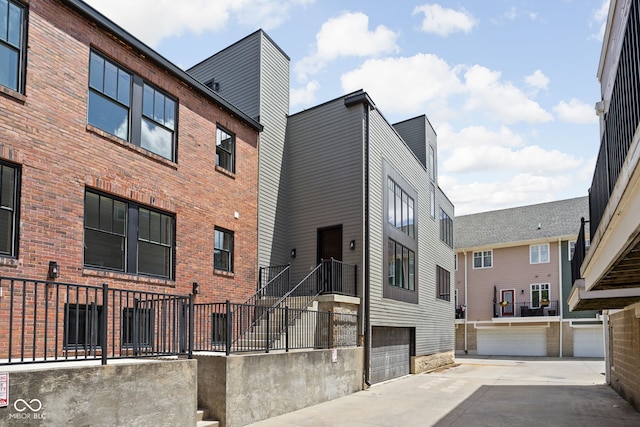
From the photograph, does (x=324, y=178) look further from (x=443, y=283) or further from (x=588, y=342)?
(x=588, y=342)

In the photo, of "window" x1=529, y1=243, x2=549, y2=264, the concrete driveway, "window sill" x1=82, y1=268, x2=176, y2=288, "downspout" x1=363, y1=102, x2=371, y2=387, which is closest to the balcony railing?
"window" x1=529, y1=243, x2=549, y2=264

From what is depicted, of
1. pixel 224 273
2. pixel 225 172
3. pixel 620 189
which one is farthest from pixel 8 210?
pixel 620 189

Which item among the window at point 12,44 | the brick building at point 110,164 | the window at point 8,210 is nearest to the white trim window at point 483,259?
the brick building at point 110,164

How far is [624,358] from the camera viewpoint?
13.9 m

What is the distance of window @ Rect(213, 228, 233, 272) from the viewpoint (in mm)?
13531

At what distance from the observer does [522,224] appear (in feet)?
115

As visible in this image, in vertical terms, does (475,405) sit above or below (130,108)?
below

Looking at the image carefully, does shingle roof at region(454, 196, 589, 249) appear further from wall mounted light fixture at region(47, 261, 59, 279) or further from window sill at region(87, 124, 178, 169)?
wall mounted light fixture at region(47, 261, 59, 279)

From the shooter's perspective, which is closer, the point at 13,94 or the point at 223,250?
the point at 13,94

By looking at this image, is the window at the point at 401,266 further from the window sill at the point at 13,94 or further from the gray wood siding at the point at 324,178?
the window sill at the point at 13,94

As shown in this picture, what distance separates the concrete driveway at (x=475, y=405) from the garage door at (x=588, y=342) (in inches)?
460

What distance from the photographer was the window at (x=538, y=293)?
3198cm

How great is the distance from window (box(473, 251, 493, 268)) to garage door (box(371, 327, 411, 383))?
1717 centimetres

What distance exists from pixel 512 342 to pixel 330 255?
20763 mm
